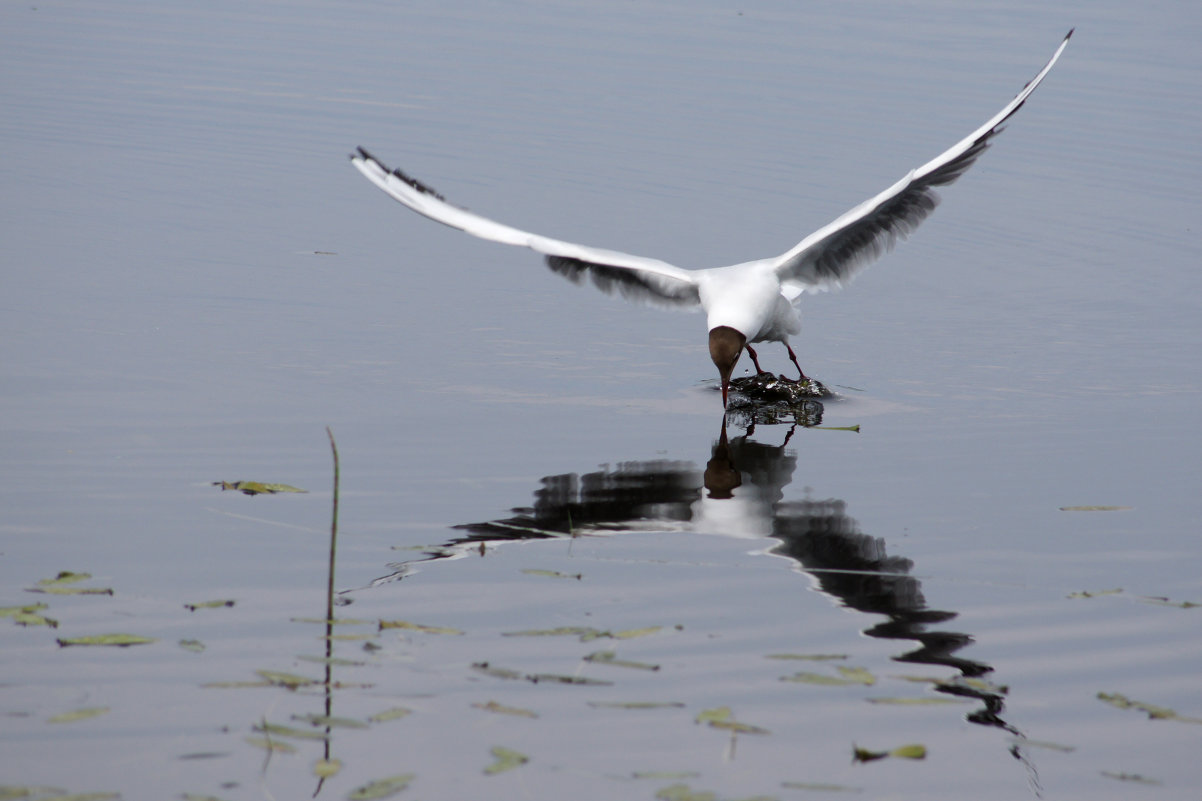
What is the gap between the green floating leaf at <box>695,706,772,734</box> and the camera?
15.8ft

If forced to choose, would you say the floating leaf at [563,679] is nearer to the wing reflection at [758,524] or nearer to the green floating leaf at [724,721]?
the green floating leaf at [724,721]

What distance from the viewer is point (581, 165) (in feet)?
51.5

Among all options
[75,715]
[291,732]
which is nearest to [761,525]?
[291,732]

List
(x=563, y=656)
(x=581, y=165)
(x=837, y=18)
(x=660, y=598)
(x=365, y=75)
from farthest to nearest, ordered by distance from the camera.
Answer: (x=837, y=18)
(x=365, y=75)
(x=581, y=165)
(x=660, y=598)
(x=563, y=656)

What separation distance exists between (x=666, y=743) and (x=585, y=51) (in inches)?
745

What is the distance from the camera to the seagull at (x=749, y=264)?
29.4ft

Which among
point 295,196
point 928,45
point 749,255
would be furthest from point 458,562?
point 928,45

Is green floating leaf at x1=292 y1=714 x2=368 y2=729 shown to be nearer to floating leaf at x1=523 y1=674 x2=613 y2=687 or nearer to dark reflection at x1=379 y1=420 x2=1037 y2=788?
floating leaf at x1=523 y1=674 x2=613 y2=687

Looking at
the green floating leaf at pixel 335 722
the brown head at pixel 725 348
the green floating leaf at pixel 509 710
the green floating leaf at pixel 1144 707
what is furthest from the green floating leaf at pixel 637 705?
the brown head at pixel 725 348

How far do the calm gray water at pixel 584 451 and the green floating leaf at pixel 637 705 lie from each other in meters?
0.02

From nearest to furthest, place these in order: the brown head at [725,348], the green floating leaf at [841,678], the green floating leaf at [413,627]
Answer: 1. the green floating leaf at [841,678]
2. the green floating leaf at [413,627]
3. the brown head at [725,348]

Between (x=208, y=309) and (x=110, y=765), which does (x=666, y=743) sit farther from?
(x=208, y=309)

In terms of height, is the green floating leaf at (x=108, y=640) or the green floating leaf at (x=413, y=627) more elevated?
the green floating leaf at (x=413, y=627)

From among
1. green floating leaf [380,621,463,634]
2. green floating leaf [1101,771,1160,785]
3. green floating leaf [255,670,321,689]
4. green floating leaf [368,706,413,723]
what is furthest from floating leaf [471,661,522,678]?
green floating leaf [1101,771,1160,785]
